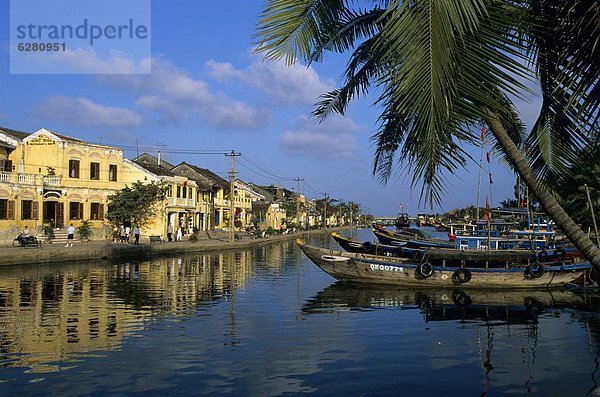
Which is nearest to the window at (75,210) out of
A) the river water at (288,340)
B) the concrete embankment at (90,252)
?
the concrete embankment at (90,252)

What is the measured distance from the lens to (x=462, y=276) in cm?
2456

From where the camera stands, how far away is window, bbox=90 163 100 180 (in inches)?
1893

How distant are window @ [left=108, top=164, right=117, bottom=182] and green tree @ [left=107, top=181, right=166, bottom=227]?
58.2 inches

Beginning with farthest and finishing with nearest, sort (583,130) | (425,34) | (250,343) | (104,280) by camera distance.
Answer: (104,280), (250,343), (583,130), (425,34)

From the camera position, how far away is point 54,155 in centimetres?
4581

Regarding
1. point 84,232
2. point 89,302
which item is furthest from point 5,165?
point 89,302

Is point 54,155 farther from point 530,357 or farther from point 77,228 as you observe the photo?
point 530,357

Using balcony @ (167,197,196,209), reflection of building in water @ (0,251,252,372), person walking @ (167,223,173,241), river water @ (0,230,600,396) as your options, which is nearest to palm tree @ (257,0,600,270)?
river water @ (0,230,600,396)

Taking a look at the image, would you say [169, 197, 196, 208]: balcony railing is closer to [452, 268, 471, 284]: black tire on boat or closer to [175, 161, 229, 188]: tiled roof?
[175, 161, 229, 188]: tiled roof

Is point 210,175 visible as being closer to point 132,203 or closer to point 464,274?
point 132,203

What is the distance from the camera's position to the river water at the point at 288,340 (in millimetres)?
10047

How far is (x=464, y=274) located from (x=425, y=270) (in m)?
1.62

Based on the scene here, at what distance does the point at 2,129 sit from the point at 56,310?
35.0m

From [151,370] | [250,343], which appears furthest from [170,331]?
[151,370]
